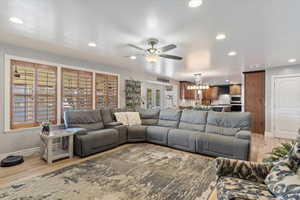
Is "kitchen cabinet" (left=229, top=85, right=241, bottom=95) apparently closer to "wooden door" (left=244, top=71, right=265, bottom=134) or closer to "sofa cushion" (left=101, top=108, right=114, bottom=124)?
"wooden door" (left=244, top=71, right=265, bottom=134)

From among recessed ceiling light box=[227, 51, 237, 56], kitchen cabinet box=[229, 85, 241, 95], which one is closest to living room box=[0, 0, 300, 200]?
recessed ceiling light box=[227, 51, 237, 56]

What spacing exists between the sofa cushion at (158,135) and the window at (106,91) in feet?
5.96

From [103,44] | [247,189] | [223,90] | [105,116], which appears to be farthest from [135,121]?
[223,90]

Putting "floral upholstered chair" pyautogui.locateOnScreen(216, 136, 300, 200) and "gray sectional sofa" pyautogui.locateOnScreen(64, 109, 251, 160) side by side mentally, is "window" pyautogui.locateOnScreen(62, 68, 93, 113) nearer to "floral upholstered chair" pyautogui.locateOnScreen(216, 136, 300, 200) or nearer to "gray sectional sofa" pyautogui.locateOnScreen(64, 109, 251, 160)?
Answer: "gray sectional sofa" pyautogui.locateOnScreen(64, 109, 251, 160)

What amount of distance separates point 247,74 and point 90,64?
5.84 meters

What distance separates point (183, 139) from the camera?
12.6ft

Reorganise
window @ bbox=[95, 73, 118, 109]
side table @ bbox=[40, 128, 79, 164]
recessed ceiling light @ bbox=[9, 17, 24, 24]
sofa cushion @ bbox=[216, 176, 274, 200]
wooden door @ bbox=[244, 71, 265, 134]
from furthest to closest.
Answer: wooden door @ bbox=[244, 71, 265, 134]
window @ bbox=[95, 73, 118, 109]
side table @ bbox=[40, 128, 79, 164]
recessed ceiling light @ bbox=[9, 17, 24, 24]
sofa cushion @ bbox=[216, 176, 274, 200]

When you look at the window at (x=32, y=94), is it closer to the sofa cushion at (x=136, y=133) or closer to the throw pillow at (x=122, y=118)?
the throw pillow at (x=122, y=118)

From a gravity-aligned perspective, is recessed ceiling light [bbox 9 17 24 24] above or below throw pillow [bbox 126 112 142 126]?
above

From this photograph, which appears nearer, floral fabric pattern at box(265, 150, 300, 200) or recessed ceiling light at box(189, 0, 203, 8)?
floral fabric pattern at box(265, 150, 300, 200)

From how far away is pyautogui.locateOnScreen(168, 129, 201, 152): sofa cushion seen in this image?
145 inches

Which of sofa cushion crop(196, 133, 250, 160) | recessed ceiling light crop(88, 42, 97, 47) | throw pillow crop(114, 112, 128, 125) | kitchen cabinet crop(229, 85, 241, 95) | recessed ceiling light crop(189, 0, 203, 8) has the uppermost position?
recessed ceiling light crop(88, 42, 97, 47)

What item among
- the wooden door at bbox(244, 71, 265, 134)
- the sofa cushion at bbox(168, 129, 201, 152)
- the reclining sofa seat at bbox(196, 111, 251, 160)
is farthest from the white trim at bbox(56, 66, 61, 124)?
the wooden door at bbox(244, 71, 265, 134)

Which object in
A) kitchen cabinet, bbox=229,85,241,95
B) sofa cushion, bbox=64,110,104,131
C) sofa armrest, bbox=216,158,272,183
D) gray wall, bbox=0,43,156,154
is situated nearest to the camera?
sofa armrest, bbox=216,158,272,183
